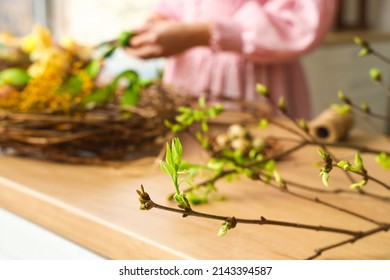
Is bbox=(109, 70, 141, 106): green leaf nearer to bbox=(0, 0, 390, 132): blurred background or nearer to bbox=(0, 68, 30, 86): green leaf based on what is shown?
bbox=(0, 68, 30, 86): green leaf

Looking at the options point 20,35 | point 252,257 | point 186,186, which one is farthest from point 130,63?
point 252,257

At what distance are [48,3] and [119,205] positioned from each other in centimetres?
234

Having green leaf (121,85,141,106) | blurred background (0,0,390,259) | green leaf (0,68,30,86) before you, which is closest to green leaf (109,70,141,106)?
green leaf (121,85,141,106)

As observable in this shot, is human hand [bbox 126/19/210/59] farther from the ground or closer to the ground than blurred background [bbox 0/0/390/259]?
closer to the ground

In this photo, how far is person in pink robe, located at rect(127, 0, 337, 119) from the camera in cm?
116

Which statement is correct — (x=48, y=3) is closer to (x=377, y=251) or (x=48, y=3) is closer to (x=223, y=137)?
(x=223, y=137)

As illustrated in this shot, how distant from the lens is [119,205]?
659mm

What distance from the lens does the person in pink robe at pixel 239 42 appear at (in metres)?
1.16

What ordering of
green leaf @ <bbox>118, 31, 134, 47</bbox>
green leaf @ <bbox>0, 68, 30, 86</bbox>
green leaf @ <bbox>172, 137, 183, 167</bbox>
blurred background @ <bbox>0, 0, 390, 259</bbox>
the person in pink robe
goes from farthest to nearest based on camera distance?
blurred background @ <bbox>0, 0, 390, 259</bbox>, the person in pink robe, green leaf @ <bbox>118, 31, 134, 47</bbox>, green leaf @ <bbox>0, 68, 30, 86</bbox>, green leaf @ <bbox>172, 137, 183, 167</bbox>

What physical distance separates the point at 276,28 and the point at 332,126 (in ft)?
1.07

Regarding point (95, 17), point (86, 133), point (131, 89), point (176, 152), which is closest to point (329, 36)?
point (95, 17)

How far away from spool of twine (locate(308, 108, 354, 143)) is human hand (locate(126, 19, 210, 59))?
0.99ft

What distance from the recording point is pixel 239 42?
1.25 meters

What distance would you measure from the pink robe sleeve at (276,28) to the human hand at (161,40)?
78mm
